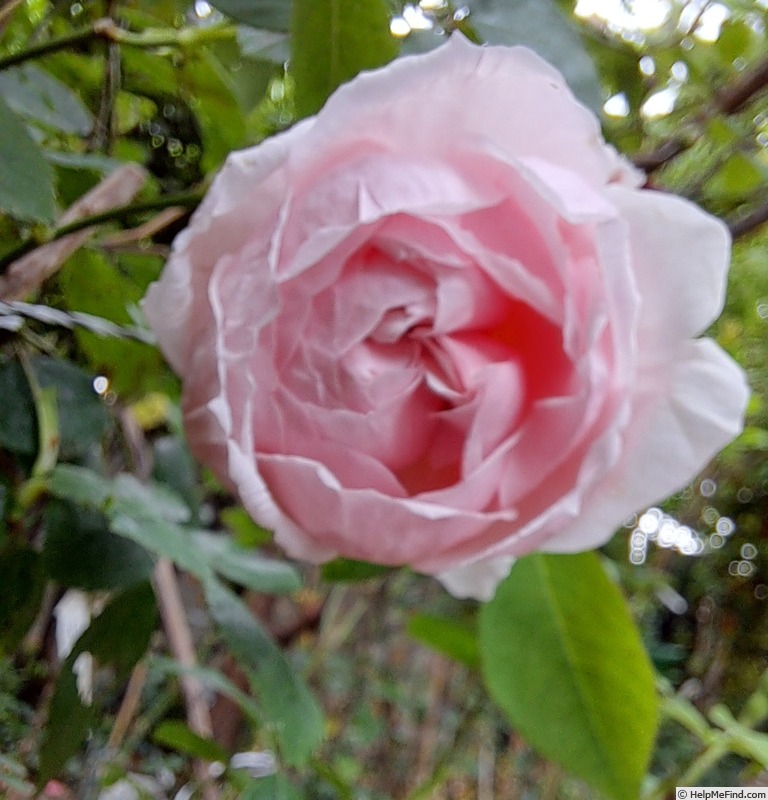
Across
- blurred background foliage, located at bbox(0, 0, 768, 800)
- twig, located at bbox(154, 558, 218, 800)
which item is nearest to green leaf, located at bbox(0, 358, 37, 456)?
blurred background foliage, located at bbox(0, 0, 768, 800)

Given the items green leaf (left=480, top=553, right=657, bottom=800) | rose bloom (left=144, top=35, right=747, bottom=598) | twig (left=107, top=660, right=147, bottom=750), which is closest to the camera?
rose bloom (left=144, top=35, right=747, bottom=598)

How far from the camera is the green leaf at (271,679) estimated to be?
0.28m

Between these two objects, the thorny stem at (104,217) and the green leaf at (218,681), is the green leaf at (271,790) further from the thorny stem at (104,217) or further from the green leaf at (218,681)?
the thorny stem at (104,217)

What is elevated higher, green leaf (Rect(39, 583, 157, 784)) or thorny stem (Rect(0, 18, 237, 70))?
thorny stem (Rect(0, 18, 237, 70))

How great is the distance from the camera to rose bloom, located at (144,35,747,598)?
0.19 metres

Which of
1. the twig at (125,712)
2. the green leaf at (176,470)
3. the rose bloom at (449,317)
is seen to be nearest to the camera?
the rose bloom at (449,317)

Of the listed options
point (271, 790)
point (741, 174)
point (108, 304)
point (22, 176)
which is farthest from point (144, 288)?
point (741, 174)

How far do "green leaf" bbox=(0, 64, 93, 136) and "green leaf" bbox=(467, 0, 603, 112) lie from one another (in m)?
0.21

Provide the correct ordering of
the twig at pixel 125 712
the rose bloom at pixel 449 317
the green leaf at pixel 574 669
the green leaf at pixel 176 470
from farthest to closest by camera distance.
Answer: the twig at pixel 125 712, the green leaf at pixel 176 470, the green leaf at pixel 574 669, the rose bloom at pixel 449 317

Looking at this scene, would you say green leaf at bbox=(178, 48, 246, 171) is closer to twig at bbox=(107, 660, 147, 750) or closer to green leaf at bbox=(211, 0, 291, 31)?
green leaf at bbox=(211, 0, 291, 31)

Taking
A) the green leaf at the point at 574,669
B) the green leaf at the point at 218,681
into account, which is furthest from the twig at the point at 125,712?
the green leaf at the point at 574,669

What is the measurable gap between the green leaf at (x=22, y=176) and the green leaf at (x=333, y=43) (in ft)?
0.29

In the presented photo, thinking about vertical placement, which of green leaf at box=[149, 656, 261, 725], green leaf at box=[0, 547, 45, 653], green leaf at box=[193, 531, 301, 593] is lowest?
green leaf at box=[149, 656, 261, 725]

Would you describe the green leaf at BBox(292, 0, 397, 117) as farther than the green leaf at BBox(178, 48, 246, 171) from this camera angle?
No
